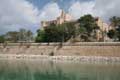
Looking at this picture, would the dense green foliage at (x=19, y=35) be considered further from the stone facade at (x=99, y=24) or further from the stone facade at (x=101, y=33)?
the stone facade at (x=101, y=33)

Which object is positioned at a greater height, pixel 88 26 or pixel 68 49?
pixel 88 26

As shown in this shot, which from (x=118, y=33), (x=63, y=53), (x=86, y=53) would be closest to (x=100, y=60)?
(x=86, y=53)

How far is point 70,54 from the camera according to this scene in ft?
174

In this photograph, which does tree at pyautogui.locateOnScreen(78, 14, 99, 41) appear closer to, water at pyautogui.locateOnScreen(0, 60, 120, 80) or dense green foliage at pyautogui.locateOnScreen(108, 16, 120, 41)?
dense green foliage at pyautogui.locateOnScreen(108, 16, 120, 41)

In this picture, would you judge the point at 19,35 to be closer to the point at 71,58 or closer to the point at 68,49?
the point at 68,49

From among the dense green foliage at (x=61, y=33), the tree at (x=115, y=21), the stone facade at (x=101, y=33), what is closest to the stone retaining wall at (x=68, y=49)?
the dense green foliage at (x=61, y=33)

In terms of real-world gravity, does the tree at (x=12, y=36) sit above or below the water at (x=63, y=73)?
above

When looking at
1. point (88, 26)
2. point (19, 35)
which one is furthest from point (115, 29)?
point (19, 35)

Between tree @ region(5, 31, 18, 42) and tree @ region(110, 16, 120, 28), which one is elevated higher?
tree @ region(110, 16, 120, 28)

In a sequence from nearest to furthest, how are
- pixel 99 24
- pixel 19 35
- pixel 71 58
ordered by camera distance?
1. pixel 71 58
2. pixel 99 24
3. pixel 19 35

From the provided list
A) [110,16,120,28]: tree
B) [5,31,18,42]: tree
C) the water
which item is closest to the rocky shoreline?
the water

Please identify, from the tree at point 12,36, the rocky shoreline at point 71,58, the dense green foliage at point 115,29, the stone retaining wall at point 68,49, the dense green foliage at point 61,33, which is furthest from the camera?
the tree at point 12,36

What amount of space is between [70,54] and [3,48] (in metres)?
16.2

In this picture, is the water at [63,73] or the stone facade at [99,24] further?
the stone facade at [99,24]
